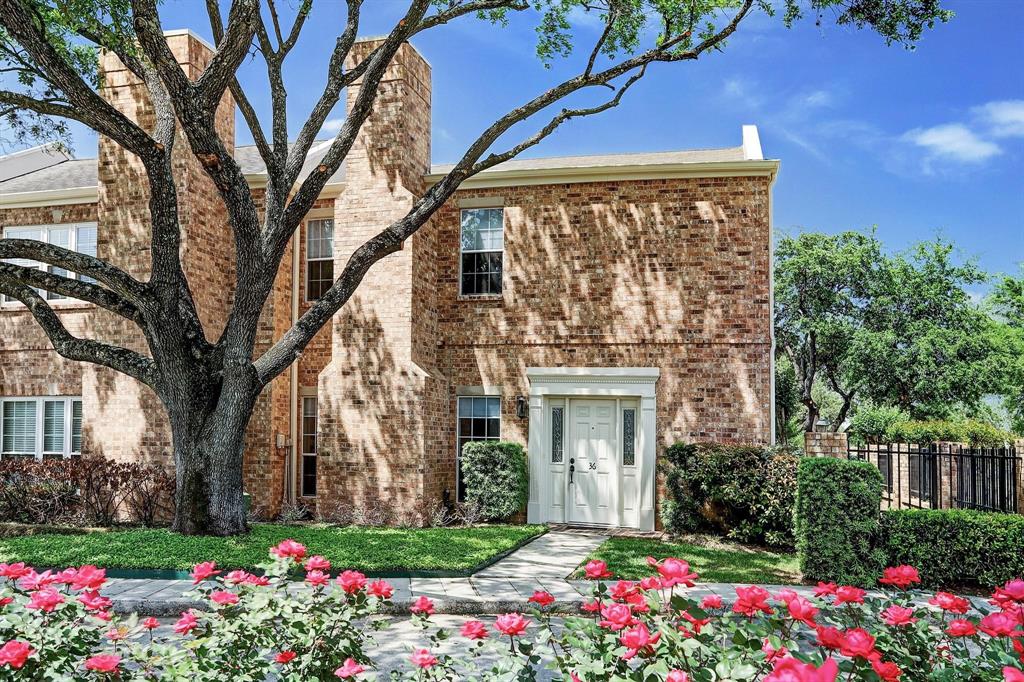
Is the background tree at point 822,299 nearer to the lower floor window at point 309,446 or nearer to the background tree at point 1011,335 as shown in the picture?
the background tree at point 1011,335

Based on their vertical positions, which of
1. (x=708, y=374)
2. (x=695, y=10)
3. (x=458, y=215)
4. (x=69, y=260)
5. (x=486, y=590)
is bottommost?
(x=486, y=590)

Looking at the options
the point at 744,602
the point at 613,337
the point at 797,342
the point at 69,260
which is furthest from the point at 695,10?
the point at 797,342

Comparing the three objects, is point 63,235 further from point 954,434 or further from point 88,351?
point 954,434

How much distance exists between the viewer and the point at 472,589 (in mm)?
8836

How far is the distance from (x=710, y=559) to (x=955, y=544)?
9.91ft

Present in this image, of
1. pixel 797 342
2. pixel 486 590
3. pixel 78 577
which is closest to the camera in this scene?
pixel 78 577

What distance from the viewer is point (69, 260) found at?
10453 mm

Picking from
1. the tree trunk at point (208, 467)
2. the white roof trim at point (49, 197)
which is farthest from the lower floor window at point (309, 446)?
the white roof trim at point (49, 197)

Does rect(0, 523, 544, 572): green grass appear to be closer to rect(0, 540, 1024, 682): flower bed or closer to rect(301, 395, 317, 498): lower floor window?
rect(301, 395, 317, 498): lower floor window

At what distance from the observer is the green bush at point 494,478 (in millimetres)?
14031

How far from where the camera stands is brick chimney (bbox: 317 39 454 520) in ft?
46.2

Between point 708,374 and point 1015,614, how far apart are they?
10.7 meters

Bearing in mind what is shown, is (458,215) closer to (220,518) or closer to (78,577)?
(220,518)

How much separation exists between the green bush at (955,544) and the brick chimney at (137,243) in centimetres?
1216
